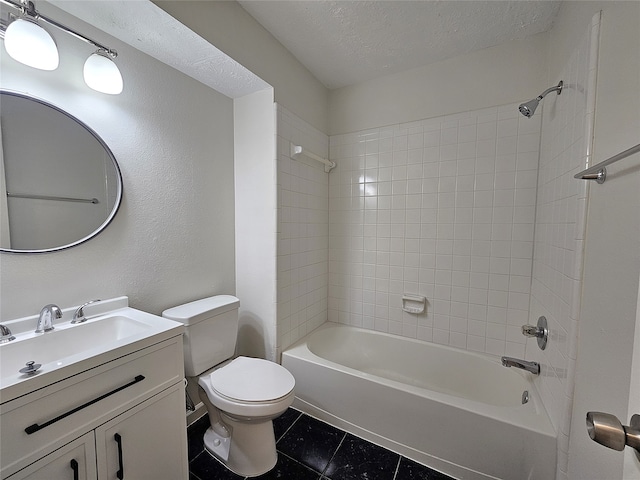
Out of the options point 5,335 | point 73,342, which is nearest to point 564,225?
point 73,342

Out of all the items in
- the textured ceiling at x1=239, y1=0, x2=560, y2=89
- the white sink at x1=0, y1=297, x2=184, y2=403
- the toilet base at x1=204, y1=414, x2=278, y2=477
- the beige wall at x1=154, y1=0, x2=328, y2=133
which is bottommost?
the toilet base at x1=204, y1=414, x2=278, y2=477

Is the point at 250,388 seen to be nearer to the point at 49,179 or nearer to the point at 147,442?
the point at 147,442

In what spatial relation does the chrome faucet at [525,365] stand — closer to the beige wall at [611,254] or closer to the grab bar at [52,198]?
the beige wall at [611,254]

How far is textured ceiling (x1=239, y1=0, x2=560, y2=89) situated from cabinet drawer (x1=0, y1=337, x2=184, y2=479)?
1774mm

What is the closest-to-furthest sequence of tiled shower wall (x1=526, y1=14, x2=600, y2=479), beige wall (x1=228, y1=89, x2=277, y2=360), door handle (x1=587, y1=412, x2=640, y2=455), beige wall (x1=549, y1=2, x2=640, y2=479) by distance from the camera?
door handle (x1=587, y1=412, x2=640, y2=455), beige wall (x1=549, y1=2, x2=640, y2=479), tiled shower wall (x1=526, y1=14, x2=600, y2=479), beige wall (x1=228, y1=89, x2=277, y2=360)

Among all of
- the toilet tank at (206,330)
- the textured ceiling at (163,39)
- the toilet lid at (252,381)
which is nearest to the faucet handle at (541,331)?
the toilet lid at (252,381)

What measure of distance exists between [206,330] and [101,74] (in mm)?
1291

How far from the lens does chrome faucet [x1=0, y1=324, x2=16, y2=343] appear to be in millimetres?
897

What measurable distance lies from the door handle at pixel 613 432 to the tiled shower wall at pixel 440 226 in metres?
1.48

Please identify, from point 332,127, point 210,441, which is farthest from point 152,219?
point 332,127

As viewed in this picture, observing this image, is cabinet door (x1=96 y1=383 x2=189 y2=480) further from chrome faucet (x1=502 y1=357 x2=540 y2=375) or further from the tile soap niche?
chrome faucet (x1=502 y1=357 x2=540 y2=375)

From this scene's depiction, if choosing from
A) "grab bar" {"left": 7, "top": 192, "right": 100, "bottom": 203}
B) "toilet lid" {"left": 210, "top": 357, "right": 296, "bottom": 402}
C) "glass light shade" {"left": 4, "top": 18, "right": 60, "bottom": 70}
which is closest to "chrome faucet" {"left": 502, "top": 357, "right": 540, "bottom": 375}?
"toilet lid" {"left": 210, "top": 357, "right": 296, "bottom": 402}

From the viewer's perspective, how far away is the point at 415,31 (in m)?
1.52

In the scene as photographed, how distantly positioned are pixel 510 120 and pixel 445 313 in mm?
1358
